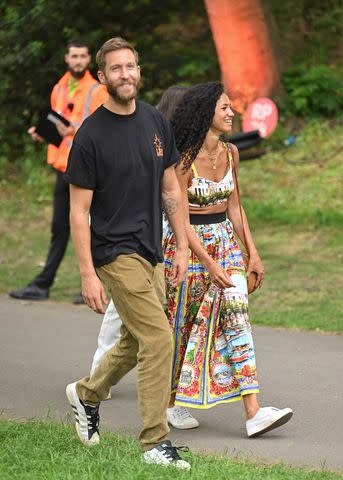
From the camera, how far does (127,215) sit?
5648mm

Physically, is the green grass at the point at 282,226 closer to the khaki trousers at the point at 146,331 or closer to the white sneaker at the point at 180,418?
the white sneaker at the point at 180,418

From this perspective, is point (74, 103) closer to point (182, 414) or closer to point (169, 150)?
point (182, 414)

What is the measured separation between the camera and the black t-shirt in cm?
559

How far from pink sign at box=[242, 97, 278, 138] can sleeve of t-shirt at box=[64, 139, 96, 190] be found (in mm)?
7916

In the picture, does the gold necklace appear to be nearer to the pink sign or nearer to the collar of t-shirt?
the collar of t-shirt

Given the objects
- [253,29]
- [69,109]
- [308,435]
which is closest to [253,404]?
[308,435]

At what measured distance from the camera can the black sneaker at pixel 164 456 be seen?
544 centimetres

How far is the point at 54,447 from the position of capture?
19.3 feet

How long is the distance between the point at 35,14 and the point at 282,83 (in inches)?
129

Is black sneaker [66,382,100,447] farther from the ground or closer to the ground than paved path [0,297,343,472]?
farther from the ground

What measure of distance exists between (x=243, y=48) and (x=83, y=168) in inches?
380

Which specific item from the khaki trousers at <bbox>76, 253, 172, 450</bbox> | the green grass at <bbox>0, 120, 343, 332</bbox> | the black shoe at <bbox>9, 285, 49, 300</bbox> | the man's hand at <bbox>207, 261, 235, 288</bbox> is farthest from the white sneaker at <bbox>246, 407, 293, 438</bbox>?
the black shoe at <bbox>9, 285, 49, 300</bbox>

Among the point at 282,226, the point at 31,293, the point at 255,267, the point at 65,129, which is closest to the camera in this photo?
the point at 255,267

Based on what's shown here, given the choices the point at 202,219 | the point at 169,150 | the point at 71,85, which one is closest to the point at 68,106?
the point at 71,85
